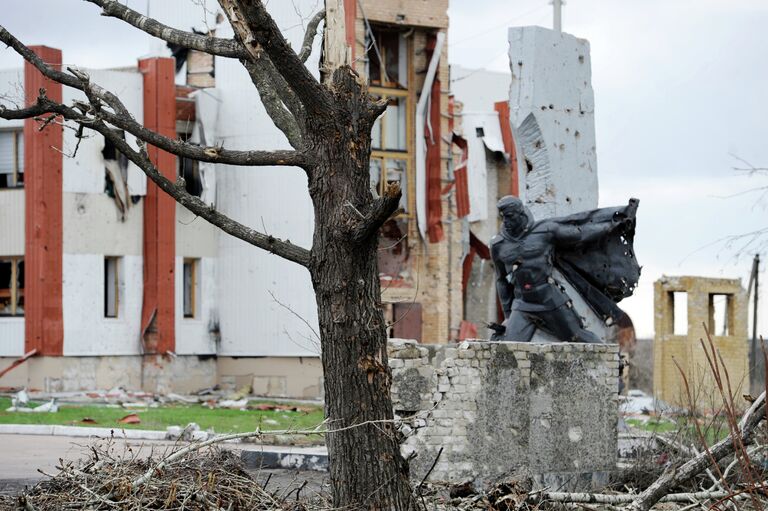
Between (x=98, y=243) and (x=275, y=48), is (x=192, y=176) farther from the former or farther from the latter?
(x=275, y=48)

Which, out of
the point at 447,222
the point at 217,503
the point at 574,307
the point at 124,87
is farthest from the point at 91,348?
the point at 217,503

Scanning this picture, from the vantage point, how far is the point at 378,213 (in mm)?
7906

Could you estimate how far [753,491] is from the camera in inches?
174

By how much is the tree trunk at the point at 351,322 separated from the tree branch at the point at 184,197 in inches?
11.2

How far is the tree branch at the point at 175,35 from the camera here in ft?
29.1

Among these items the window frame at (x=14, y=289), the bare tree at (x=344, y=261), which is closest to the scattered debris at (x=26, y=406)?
the window frame at (x=14, y=289)

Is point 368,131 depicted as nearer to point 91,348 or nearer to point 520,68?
point 520,68

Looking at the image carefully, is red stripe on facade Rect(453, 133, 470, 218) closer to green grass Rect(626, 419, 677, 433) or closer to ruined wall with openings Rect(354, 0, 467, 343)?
ruined wall with openings Rect(354, 0, 467, 343)

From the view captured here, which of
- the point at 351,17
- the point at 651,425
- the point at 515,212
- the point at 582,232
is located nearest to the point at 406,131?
the point at 351,17

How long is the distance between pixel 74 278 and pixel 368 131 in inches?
850

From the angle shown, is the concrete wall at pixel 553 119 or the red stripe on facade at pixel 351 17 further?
the red stripe on facade at pixel 351 17

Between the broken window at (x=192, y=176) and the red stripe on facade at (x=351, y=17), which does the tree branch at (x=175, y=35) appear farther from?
the broken window at (x=192, y=176)

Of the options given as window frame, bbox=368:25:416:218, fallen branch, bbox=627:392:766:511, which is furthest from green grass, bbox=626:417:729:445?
window frame, bbox=368:25:416:218

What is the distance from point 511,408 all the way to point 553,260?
9.51 ft
